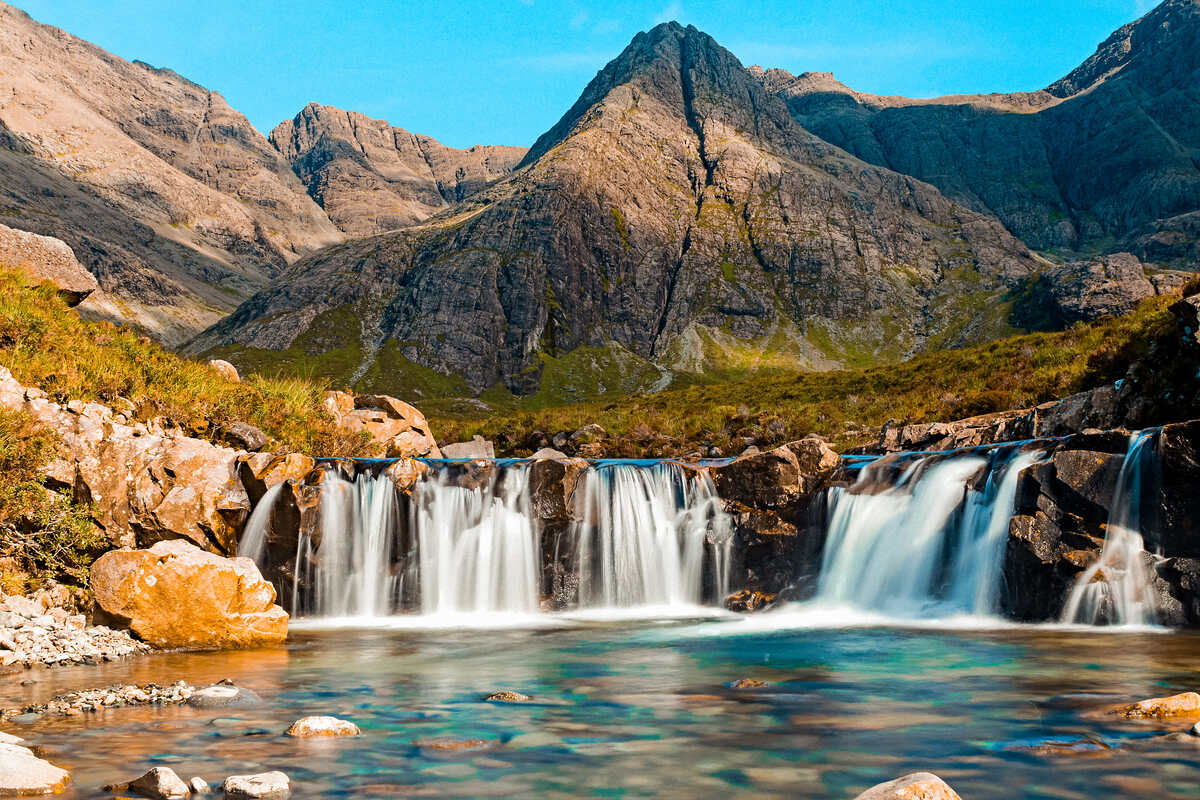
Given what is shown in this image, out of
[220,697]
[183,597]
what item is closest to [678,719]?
[220,697]

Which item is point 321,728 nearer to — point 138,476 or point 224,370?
point 138,476

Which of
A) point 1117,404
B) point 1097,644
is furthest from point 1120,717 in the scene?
point 1117,404

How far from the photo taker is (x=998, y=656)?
1761 cm

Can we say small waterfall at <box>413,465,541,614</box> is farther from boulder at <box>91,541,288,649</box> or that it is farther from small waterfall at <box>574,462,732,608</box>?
boulder at <box>91,541,288,649</box>

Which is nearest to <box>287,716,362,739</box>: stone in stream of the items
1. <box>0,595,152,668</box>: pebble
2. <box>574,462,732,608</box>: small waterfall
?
<box>0,595,152,668</box>: pebble

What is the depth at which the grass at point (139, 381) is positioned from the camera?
2684 centimetres

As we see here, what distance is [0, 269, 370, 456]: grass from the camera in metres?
26.8

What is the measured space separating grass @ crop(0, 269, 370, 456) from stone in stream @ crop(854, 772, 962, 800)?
26.8m

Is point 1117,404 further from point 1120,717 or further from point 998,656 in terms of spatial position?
point 1120,717

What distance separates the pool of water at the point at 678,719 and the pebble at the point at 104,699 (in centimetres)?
46

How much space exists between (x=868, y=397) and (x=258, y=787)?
61.1 metres

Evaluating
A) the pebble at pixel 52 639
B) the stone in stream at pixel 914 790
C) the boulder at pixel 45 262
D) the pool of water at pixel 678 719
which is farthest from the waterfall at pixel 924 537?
the boulder at pixel 45 262

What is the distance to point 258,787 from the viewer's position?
9156 mm

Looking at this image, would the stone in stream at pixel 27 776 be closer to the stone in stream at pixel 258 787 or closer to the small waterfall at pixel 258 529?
the stone in stream at pixel 258 787
